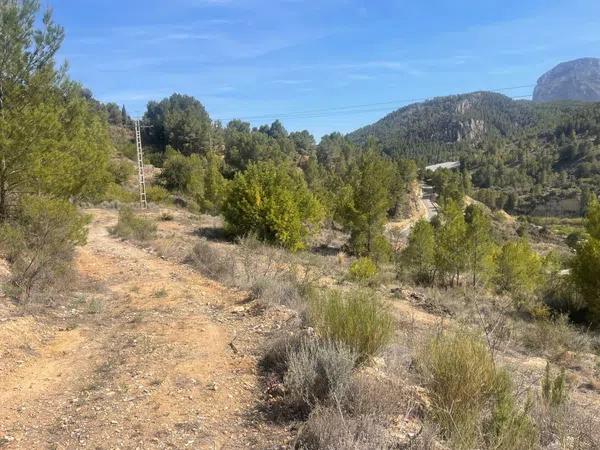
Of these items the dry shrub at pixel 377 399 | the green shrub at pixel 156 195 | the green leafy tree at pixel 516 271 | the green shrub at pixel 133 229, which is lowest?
the green leafy tree at pixel 516 271

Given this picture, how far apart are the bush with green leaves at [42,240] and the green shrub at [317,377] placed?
6.12 metres

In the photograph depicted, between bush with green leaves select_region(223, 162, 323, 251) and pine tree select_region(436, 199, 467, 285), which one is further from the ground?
bush with green leaves select_region(223, 162, 323, 251)

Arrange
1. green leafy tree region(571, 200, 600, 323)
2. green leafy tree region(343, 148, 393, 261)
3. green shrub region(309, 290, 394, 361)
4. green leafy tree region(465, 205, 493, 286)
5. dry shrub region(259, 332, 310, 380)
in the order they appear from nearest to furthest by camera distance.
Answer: green shrub region(309, 290, 394, 361)
dry shrub region(259, 332, 310, 380)
green leafy tree region(571, 200, 600, 323)
green leafy tree region(465, 205, 493, 286)
green leafy tree region(343, 148, 393, 261)

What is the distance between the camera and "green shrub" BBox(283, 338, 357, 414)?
4184 mm

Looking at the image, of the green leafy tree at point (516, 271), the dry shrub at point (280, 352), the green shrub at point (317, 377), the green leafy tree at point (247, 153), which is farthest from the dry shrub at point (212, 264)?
the green leafy tree at point (247, 153)

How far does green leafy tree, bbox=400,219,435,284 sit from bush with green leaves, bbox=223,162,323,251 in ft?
20.2

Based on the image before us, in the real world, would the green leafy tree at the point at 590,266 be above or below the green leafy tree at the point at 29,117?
below

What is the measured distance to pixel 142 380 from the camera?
510 centimetres

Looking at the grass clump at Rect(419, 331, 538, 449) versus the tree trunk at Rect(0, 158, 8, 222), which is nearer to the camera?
the grass clump at Rect(419, 331, 538, 449)

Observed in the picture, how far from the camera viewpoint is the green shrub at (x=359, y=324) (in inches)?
196

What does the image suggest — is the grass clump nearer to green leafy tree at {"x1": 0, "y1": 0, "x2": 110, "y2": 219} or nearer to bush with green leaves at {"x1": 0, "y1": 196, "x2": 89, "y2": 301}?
bush with green leaves at {"x1": 0, "y1": 196, "x2": 89, "y2": 301}

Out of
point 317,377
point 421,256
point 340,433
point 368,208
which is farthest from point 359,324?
point 368,208

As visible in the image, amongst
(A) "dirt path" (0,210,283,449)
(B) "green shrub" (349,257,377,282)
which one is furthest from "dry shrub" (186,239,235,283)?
(B) "green shrub" (349,257,377,282)

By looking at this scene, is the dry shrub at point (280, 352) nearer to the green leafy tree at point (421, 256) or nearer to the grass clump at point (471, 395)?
the grass clump at point (471, 395)
